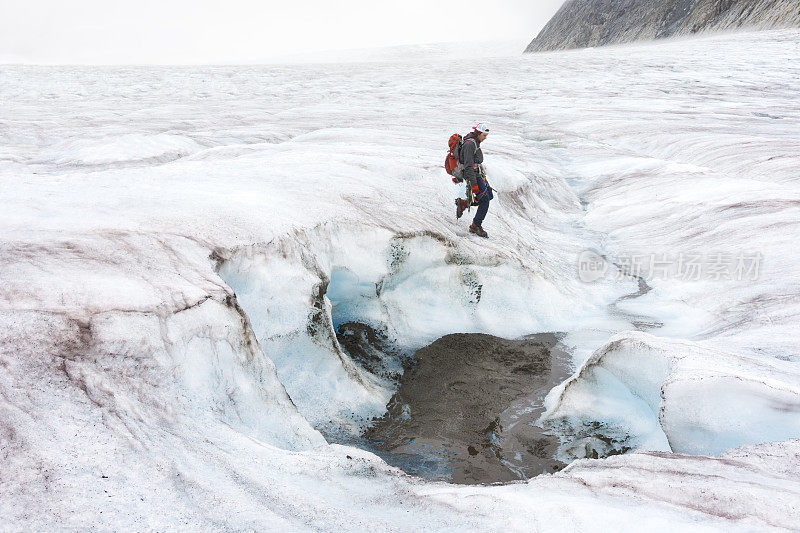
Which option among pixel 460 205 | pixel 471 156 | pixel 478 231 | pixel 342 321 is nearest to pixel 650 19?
pixel 460 205

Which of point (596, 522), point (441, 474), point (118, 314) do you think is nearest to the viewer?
point (596, 522)

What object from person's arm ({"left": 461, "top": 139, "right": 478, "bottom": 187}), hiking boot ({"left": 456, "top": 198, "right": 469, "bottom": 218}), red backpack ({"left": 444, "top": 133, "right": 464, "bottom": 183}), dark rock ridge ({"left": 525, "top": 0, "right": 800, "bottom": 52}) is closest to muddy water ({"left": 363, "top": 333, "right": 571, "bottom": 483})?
hiking boot ({"left": 456, "top": 198, "right": 469, "bottom": 218})

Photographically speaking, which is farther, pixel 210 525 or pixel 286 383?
pixel 286 383

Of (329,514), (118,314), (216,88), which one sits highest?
(216,88)

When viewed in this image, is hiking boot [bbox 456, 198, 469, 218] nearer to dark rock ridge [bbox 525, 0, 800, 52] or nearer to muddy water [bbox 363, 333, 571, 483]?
muddy water [bbox 363, 333, 571, 483]

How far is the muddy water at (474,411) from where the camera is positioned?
4.86 meters

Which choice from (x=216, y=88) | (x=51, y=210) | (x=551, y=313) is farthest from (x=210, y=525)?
(x=216, y=88)

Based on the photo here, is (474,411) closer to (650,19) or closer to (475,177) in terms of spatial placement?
(475,177)

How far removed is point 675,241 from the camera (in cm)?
964

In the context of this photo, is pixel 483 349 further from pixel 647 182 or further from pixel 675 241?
pixel 647 182

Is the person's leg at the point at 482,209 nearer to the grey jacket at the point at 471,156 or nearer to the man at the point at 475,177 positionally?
the man at the point at 475,177

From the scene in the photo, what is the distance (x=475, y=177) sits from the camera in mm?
8250

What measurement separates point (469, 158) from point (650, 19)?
230ft

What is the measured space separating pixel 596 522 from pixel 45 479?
2674mm
